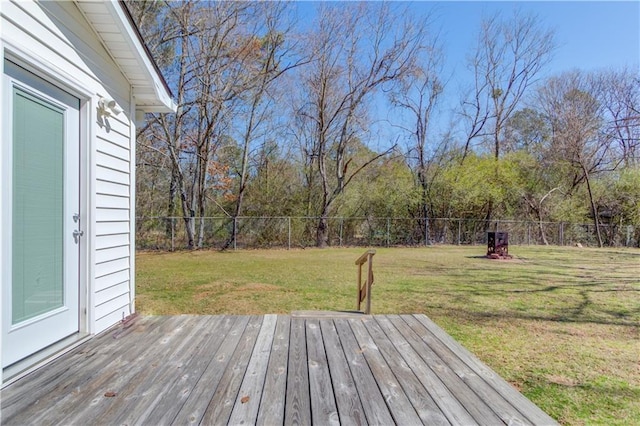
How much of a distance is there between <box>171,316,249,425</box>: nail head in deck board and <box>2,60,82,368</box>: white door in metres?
1.14

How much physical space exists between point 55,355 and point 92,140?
163 centimetres

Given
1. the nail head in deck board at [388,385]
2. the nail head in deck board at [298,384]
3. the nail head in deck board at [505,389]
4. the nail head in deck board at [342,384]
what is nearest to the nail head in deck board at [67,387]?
the nail head in deck board at [298,384]

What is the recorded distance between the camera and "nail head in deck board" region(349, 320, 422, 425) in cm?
158

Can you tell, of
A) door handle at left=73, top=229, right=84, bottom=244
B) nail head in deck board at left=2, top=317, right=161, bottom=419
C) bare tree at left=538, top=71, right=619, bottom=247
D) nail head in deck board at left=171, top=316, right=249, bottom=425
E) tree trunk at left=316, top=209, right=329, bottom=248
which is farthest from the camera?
bare tree at left=538, top=71, right=619, bottom=247

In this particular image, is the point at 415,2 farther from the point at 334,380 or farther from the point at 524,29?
the point at 334,380

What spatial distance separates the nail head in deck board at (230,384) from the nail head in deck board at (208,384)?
0.09ft

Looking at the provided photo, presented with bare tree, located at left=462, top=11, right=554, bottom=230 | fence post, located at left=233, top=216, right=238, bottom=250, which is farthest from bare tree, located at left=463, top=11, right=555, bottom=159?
fence post, located at left=233, top=216, right=238, bottom=250

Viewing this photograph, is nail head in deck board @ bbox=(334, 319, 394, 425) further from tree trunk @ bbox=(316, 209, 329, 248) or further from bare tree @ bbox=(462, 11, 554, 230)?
bare tree @ bbox=(462, 11, 554, 230)

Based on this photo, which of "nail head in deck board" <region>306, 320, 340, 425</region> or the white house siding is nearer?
"nail head in deck board" <region>306, 320, 340, 425</region>

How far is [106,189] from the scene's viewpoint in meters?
2.75

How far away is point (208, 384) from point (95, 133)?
2.21m

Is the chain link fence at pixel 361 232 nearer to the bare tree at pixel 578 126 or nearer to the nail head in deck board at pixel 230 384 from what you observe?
the bare tree at pixel 578 126

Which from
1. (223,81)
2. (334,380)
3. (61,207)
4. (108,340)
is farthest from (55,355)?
(223,81)

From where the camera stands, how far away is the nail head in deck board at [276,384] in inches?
61.9
